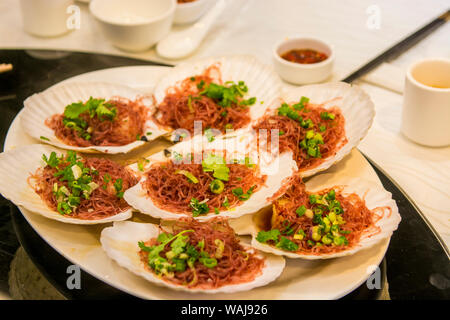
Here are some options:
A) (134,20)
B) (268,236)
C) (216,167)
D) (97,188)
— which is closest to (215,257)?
(268,236)

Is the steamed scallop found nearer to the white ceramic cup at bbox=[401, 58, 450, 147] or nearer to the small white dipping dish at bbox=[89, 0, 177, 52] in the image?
the white ceramic cup at bbox=[401, 58, 450, 147]

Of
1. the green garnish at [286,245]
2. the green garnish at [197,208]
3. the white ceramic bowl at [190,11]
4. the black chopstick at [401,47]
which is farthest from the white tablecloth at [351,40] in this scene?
the green garnish at [197,208]

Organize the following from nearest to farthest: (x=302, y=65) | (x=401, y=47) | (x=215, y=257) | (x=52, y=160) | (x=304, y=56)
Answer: (x=215, y=257) → (x=52, y=160) → (x=302, y=65) → (x=304, y=56) → (x=401, y=47)

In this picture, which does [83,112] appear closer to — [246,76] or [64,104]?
[64,104]

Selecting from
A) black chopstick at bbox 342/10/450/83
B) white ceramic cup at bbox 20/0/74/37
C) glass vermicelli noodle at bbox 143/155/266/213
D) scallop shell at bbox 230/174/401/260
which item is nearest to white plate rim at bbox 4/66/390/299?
scallop shell at bbox 230/174/401/260

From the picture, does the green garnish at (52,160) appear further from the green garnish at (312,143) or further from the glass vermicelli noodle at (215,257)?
the green garnish at (312,143)
